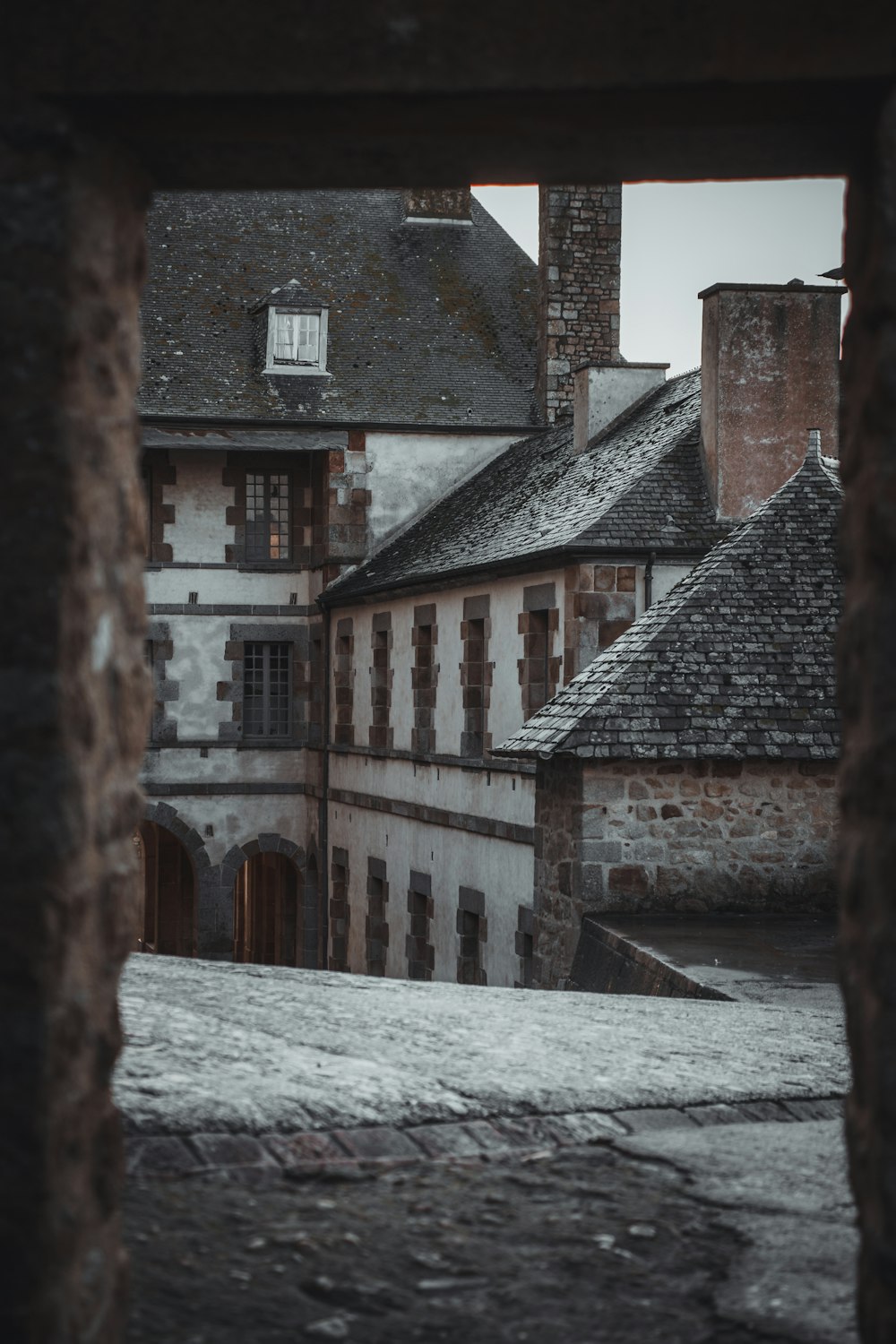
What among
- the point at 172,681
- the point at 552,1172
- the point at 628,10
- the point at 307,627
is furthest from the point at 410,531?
the point at 628,10

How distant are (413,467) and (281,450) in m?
2.09

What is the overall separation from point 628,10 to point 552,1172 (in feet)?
10.7

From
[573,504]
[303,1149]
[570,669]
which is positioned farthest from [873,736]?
[573,504]

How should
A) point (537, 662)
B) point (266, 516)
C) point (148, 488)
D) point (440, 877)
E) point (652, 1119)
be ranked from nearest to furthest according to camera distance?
1. point (652, 1119)
2. point (537, 662)
3. point (440, 877)
4. point (148, 488)
5. point (266, 516)

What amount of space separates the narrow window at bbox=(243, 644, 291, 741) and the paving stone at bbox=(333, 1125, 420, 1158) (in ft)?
76.5

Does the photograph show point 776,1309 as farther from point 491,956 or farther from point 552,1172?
point 491,956

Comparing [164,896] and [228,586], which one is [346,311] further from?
A: [164,896]

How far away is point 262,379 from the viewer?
89.0 feet

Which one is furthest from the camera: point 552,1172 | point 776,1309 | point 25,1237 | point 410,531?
point 410,531

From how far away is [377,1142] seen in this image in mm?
5254

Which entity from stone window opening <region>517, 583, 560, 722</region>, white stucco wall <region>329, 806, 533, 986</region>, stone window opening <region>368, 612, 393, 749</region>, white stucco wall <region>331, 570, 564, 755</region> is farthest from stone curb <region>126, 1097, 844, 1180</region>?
stone window opening <region>368, 612, 393, 749</region>

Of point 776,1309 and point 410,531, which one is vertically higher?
point 410,531

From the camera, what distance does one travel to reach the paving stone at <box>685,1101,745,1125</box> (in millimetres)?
5871

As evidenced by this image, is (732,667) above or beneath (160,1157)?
above
